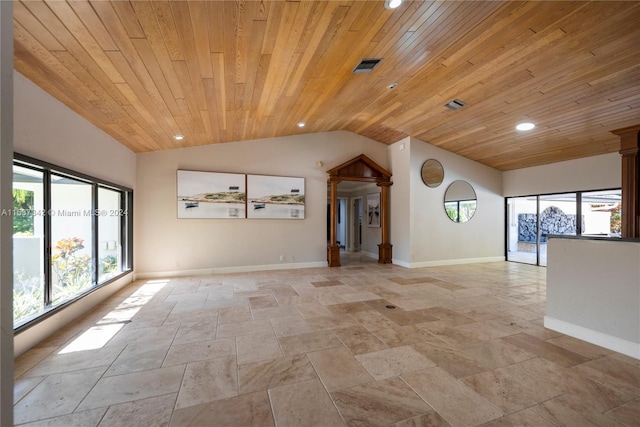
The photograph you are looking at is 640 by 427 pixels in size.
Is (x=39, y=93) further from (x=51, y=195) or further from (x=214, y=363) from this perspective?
(x=214, y=363)

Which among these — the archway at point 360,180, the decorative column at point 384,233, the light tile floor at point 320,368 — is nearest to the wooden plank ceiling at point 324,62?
the archway at point 360,180

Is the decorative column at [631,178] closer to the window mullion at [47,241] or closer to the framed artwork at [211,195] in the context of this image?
the framed artwork at [211,195]

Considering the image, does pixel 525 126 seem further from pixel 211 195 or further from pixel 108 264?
pixel 108 264

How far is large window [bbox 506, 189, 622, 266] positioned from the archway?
326 cm

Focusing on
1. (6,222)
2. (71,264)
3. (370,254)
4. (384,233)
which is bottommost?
(370,254)

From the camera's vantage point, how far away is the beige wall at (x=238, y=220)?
520 cm

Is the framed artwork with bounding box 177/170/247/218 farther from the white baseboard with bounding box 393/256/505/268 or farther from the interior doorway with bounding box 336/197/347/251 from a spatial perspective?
the interior doorway with bounding box 336/197/347/251

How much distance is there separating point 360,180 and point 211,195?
3596 millimetres

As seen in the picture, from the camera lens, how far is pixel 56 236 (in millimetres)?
2965

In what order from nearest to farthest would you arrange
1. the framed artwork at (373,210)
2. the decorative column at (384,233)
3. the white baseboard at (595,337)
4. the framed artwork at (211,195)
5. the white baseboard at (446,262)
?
1. the white baseboard at (595,337)
2. the framed artwork at (211,195)
3. the white baseboard at (446,262)
4. the decorative column at (384,233)
5. the framed artwork at (373,210)

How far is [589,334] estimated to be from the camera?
260 centimetres

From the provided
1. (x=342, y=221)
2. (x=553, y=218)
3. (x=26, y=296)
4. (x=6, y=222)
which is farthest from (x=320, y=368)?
(x=342, y=221)

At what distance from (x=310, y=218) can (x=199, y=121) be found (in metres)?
3.26

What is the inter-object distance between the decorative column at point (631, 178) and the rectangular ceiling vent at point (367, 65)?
10.0ft
